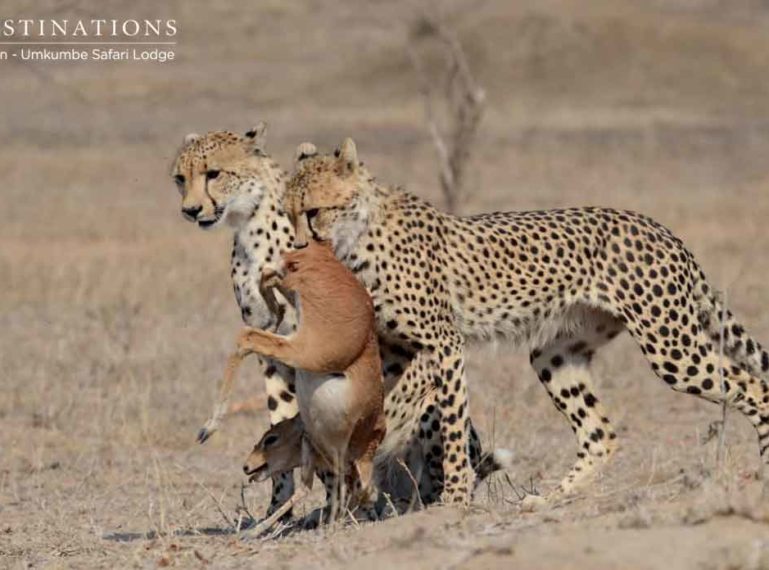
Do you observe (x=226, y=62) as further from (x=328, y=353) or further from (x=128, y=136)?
(x=328, y=353)

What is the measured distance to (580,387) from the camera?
6723 mm

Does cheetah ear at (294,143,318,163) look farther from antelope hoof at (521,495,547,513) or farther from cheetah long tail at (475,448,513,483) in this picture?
antelope hoof at (521,495,547,513)

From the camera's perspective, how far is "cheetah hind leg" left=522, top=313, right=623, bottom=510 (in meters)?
6.65

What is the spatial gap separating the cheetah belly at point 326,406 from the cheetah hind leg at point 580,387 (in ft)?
4.57

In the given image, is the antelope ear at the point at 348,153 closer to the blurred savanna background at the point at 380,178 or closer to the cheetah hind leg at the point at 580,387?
the blurred savanna background at the point at 380,178

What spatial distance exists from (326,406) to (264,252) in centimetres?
78

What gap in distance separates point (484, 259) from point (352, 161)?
0.70 m

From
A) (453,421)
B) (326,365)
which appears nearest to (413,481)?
(453,421)

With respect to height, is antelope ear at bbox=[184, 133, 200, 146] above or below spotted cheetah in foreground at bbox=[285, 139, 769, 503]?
above

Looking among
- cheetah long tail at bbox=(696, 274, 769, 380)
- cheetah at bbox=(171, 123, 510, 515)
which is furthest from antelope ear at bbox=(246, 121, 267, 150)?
cheetah long tail at bbox=(696, 274, 769, 380)

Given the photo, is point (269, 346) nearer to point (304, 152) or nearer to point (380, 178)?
point (304, 152)

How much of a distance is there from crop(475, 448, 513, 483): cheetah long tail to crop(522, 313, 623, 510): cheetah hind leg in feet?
1.25

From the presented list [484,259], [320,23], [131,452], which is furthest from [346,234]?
[320,23]

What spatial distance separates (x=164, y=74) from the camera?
30781mm
